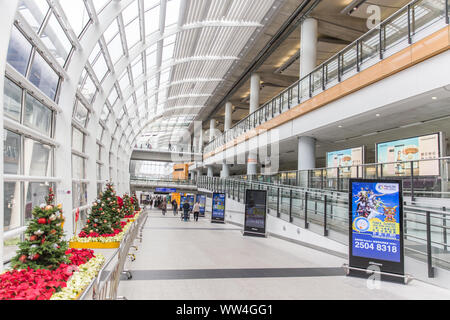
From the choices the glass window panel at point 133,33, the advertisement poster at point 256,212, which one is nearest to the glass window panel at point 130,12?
the glass window panel at point 133,33

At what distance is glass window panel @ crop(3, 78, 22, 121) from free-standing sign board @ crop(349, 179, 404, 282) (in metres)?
7.67

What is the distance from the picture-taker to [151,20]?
13906 millimetres

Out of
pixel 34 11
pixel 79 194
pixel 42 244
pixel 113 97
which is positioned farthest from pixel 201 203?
pixel 42 244

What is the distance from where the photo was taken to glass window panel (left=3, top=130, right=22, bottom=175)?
6848 millimetres

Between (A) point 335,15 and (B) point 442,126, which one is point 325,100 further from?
(A) point 335,15

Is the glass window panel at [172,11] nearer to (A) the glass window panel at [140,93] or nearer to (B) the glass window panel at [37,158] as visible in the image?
(B) the glass window panel at [37,158]

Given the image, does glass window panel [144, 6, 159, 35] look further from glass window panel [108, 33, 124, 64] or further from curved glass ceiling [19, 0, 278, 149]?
glass window panel [108, 33, 124, 64]

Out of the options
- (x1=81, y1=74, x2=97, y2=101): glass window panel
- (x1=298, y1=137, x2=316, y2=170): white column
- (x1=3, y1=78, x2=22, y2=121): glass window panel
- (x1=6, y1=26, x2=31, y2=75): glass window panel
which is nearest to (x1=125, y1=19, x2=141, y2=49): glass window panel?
(x1=81, y1=74, x2=97, y2=101): glass window panel

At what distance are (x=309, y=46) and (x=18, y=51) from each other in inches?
529

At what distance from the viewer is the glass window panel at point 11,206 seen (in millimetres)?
6973

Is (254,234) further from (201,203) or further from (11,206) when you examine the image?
(201,203)

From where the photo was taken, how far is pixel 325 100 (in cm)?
1255
